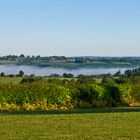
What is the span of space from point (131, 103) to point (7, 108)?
9.06m

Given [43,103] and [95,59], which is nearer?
[43,103]

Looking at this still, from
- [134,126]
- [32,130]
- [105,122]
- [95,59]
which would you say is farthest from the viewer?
[95,59]

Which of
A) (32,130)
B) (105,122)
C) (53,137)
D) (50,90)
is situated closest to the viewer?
(53,137)

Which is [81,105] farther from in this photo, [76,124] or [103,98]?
[76,124]

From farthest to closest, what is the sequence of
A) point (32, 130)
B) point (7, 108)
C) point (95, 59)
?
point (95, 59)
point (7, 108)
point (32, 130)

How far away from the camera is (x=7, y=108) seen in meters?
29.2

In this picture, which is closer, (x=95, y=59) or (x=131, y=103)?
(x=131, y=103)

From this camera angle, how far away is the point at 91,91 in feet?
107

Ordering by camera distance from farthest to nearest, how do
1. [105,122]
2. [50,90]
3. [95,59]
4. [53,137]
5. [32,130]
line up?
[95,59]
[50,90]
[105,122]
[32,130]
[53,137]

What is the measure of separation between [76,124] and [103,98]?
626 inches

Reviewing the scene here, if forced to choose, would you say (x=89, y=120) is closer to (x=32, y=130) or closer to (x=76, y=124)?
(x=76, y=124)

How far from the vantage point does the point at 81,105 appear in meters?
32.0

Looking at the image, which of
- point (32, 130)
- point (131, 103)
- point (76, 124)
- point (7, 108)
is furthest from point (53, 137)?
point (131, 103)

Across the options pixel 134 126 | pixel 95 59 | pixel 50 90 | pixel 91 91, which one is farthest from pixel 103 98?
pixel 95 59
